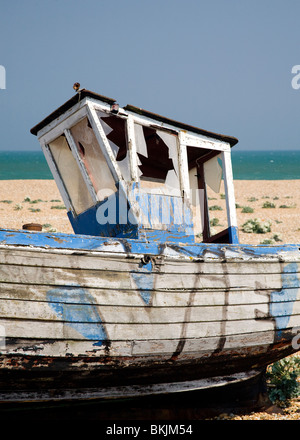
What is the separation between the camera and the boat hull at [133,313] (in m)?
3.83

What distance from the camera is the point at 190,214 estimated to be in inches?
210

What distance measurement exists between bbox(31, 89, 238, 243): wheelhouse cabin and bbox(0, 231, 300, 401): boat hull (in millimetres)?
667

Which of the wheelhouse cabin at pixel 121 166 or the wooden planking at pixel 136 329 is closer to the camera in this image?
the wooden planking at pixel 136 329

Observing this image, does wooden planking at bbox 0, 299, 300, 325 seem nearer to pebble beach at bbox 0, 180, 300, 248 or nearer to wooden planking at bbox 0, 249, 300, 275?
wooden planking at bbox 0, 249, 300, 275

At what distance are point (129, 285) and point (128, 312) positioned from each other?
24 cm

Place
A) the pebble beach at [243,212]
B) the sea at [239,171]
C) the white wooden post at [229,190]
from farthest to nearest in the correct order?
1. the sea at [239,171]
2. the pebble beach at [243,212]
3. the white wooden post at [229,190]

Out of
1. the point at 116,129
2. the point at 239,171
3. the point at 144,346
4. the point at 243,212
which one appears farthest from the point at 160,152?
the point at 239,171

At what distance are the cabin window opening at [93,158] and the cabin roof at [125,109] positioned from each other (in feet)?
0.80

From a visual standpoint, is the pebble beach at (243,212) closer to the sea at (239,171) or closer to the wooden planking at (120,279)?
A: the wooden planking at (120,279)

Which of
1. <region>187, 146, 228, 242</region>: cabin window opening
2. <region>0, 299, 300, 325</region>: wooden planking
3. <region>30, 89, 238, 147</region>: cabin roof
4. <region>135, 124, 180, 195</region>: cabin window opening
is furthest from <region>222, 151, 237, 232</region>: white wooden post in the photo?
<region>0, 299, 300, 325</region>: wooden planking

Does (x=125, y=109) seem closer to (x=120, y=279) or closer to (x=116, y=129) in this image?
(x=116, y=129)

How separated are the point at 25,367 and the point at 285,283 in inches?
112

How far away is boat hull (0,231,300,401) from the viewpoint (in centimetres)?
383

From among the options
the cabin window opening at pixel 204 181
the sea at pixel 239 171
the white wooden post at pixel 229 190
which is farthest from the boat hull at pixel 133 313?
the sea at pixel 239 171
